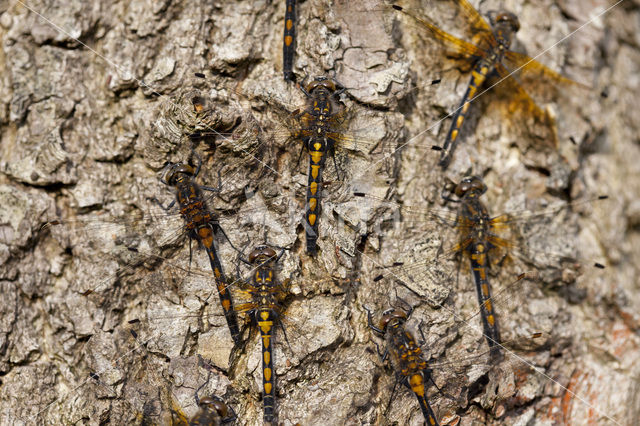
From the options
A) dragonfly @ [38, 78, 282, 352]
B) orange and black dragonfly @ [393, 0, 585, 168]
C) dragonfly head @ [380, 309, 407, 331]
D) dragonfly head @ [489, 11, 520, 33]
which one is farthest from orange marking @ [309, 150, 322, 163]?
dragonfly head @ [489, 11, 520, 33]

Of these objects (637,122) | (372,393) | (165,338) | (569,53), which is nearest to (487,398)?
(372,393)

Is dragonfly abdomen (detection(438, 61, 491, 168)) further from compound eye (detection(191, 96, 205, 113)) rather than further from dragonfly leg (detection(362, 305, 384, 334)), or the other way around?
compound eye (detection(191, 96, 205, 113))

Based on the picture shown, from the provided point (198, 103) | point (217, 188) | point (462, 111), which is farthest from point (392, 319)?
point (198, 103)

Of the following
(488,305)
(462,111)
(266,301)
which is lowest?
(488,305)

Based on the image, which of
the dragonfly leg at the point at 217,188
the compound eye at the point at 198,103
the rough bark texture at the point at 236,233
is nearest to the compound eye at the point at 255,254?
the rough bark texture at the point at 236,233

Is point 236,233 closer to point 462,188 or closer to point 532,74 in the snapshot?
point 462,188

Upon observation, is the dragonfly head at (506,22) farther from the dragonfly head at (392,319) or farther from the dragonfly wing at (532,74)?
the dragonfly head at (392,319)
